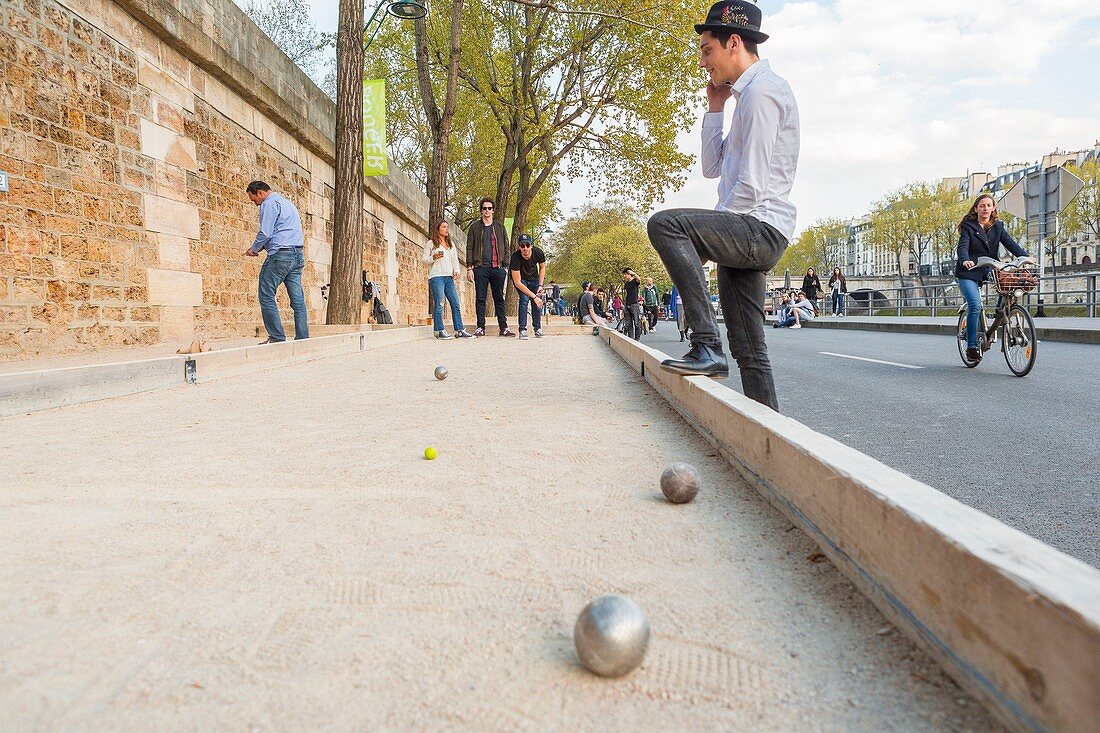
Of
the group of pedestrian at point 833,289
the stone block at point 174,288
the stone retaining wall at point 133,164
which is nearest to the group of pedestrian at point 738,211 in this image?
the stone retaining wall at point 133,164

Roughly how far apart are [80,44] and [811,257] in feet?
358

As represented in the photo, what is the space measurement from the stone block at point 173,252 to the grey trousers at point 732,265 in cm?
724

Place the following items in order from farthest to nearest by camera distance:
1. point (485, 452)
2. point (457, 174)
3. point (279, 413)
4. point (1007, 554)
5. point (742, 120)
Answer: point (457, 174) → point (279, 413) → point (742, 120) → point (485, 452) → point (1007, 554)

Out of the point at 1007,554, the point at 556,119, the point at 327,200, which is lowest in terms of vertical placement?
the point at 1007,554

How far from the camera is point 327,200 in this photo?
1554cm

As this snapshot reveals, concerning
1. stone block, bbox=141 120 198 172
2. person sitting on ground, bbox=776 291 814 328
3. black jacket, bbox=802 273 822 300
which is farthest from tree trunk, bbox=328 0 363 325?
black jacket, bbox=802 273 822 300

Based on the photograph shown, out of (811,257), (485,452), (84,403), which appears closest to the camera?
(485,452)

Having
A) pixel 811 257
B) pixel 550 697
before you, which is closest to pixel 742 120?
pixel 550 697

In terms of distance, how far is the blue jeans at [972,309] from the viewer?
8227mm

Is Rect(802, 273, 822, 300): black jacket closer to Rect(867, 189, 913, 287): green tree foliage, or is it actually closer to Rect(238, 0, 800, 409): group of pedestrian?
Rect(238, 0, 800, 409): group of pedestrian

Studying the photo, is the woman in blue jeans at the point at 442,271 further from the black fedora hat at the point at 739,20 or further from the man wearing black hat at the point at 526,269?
the black fedora hat at the point at 739,20

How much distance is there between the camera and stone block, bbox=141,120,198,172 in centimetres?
883

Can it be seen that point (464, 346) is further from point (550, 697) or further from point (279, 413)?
point (550, 697)

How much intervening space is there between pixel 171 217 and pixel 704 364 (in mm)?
7669
